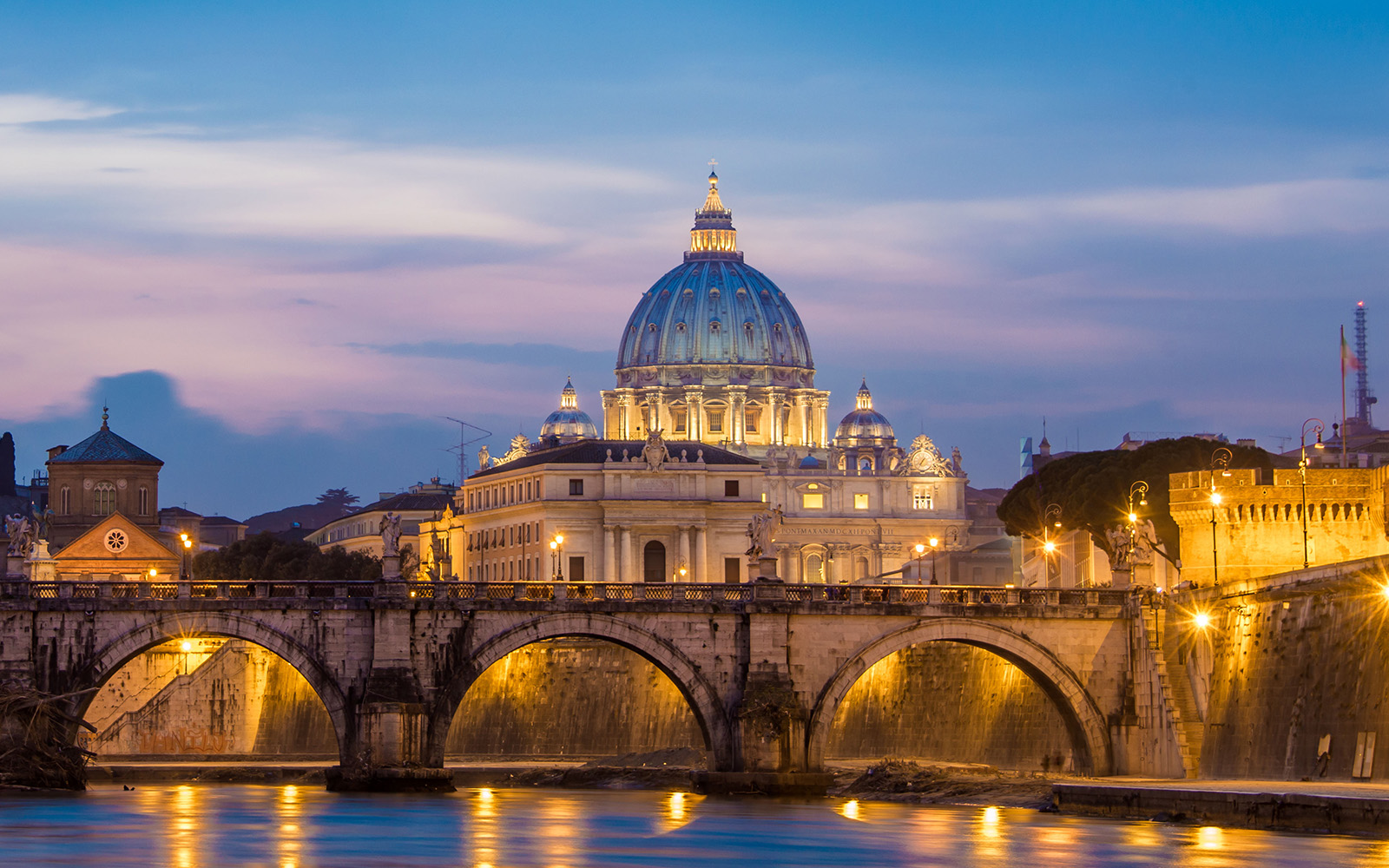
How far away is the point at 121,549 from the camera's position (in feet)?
422

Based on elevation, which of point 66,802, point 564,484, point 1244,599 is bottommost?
point 66,802

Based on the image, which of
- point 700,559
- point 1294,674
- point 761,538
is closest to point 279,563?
point 700,559

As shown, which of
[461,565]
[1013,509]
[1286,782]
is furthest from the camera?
[461,565]

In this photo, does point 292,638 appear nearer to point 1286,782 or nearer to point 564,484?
point 1286,782

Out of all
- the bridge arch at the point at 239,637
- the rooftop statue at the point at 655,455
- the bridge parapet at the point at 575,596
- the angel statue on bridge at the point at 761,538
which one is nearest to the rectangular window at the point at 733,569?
the rooftop statue at the point at 655,455

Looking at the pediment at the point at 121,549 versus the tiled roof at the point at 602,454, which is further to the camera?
the tiled roof at the point at 602,454

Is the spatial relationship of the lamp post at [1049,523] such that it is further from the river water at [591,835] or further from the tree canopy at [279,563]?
the tree canopy at [279,563]

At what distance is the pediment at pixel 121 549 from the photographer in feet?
420

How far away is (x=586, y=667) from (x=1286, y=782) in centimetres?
3839

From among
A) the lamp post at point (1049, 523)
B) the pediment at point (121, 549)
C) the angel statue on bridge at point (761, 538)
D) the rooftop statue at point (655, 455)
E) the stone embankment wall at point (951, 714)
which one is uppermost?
Result: the rooftop statue at point (655, 455)

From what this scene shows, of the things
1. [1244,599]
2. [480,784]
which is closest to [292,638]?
[480,784]

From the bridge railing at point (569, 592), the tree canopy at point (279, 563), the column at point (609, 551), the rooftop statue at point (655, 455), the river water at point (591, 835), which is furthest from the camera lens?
the rooftop statue at point (655, 455)

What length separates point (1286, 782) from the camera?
5806 cm

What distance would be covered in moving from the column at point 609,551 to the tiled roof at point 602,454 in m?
4.70
